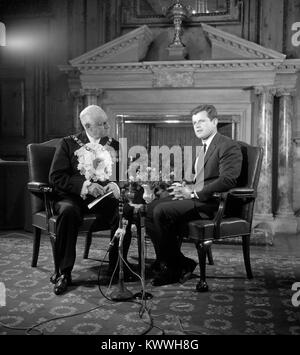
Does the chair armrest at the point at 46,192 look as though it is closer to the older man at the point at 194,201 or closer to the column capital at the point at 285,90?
the older man at the point at 194,201

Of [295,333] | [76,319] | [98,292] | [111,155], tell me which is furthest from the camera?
[111,155]

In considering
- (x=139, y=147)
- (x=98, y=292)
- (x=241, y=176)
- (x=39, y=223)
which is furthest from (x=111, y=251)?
(x=139, y=147)

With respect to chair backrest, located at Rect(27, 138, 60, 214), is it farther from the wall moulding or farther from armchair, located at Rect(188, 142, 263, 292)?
the wall moulding

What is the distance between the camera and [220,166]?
3027mm

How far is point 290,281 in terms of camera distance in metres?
3.07

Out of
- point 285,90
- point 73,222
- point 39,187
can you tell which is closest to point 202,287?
point 73,222

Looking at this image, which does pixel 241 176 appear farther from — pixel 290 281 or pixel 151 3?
pixel 151 3

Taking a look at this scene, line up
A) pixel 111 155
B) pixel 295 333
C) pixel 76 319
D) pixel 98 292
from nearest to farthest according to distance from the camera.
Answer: pixel 295 333 < pixel 76 319 < pixel 98 292 < pixel 111 155

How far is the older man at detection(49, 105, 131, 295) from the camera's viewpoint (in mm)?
2908

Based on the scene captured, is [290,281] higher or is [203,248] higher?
[203,248]

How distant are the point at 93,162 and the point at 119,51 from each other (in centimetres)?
296

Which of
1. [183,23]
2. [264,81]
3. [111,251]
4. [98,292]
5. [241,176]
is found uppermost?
[183,23]

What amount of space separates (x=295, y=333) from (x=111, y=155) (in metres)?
1.80

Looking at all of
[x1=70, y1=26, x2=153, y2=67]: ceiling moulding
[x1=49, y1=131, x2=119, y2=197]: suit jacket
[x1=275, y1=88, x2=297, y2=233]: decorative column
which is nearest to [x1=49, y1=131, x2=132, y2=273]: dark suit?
[x1=49, y1=131, x2=119, y2=197]: suit jacket
